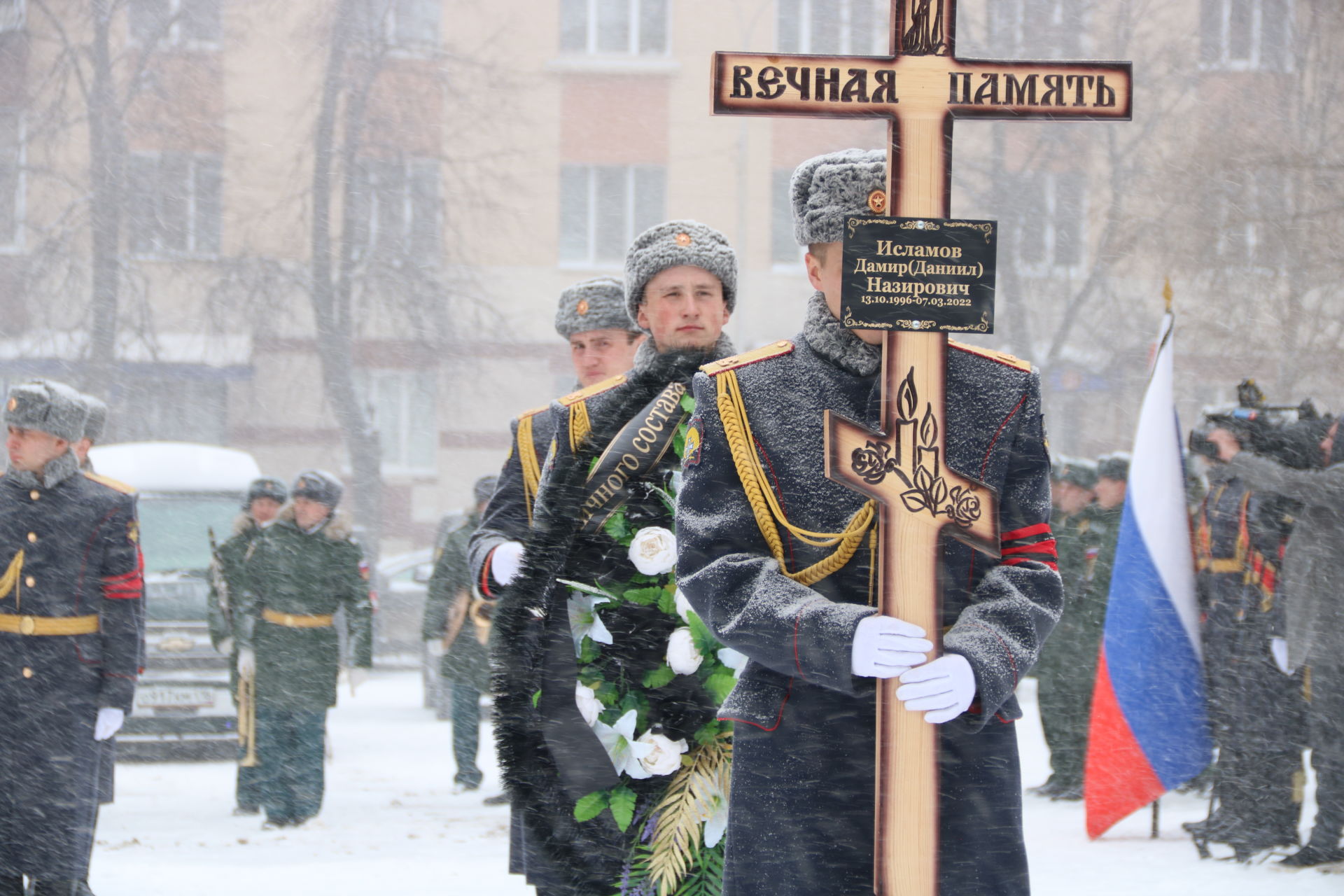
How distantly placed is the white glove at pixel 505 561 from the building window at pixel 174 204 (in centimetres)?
1752

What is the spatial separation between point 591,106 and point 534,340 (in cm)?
311

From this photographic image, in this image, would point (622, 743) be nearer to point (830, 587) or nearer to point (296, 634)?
point (830, 587)

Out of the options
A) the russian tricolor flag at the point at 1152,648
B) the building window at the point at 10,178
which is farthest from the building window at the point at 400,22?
the russian tricolor flag at the point at 1152,648

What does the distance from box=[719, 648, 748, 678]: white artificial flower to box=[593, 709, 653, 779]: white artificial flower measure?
0.22m

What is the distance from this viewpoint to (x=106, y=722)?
5.44m

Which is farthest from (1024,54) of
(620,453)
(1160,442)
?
(620,453)

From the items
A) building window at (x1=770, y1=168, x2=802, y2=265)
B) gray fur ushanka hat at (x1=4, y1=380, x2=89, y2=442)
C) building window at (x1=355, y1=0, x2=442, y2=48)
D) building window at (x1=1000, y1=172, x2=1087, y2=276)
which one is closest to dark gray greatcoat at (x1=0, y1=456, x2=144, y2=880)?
gray fur ushanka hat at (x1=4, y1=380, x2=89, y2=442)

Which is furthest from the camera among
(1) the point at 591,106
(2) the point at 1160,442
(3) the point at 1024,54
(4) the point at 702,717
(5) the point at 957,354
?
→ (1) the point at 591,106

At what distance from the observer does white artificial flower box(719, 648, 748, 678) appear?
10.8 ft

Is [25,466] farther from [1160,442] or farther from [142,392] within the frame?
[142,392]

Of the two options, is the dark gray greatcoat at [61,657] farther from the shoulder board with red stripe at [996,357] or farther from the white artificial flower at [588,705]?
the shoulder board with red stripe at [996,357]

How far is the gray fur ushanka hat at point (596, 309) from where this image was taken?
14.8ft

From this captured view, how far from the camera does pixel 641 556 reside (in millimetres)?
3346

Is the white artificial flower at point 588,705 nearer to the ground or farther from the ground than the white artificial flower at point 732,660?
nearer to the ground
